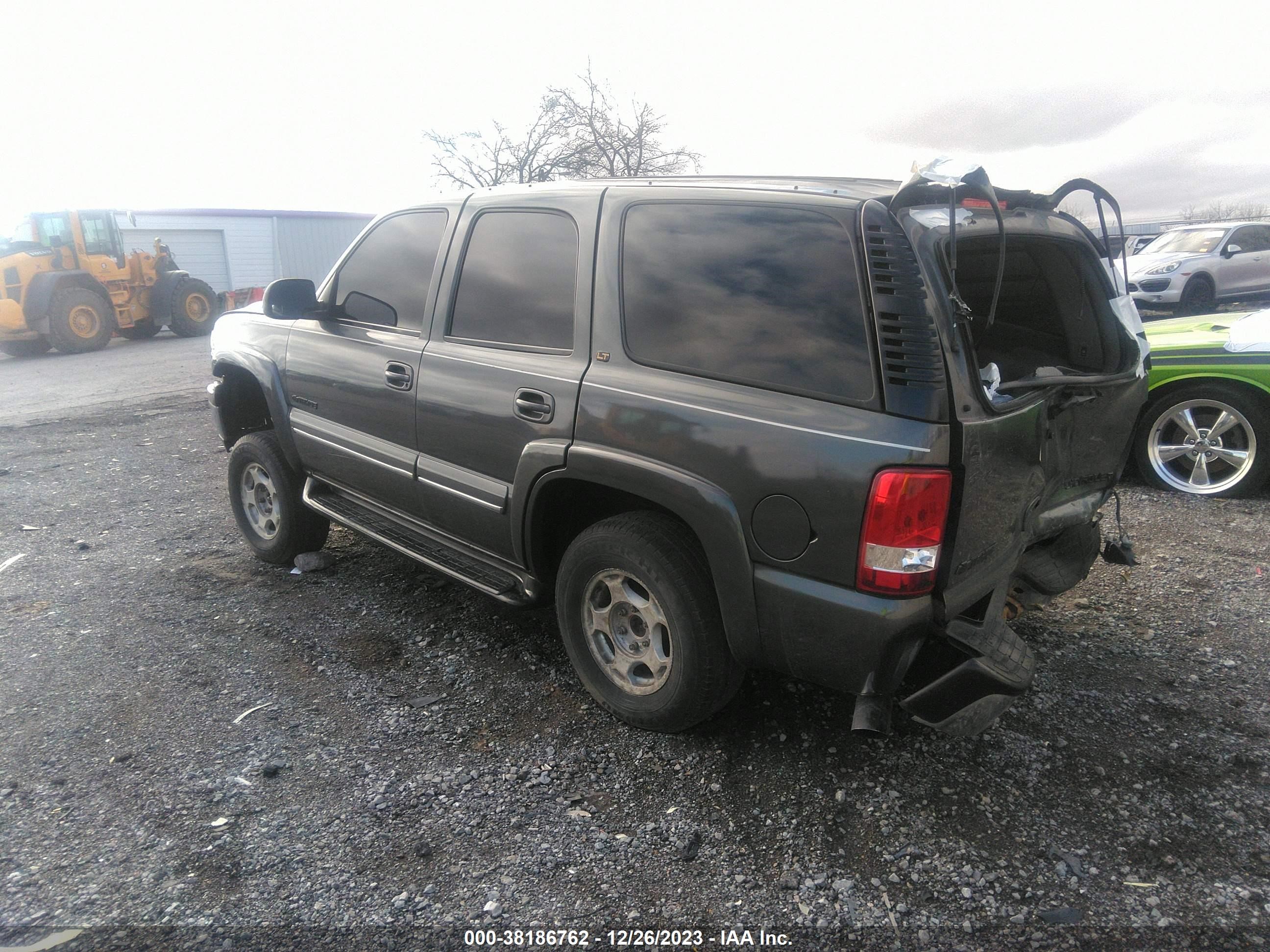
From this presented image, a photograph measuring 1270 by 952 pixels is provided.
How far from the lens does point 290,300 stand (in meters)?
4.05

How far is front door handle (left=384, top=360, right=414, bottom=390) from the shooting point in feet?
11.7

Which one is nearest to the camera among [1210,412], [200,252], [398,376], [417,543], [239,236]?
[398,376]

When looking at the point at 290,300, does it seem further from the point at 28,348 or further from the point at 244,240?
the point at 244,240

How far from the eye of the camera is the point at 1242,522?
5.05m

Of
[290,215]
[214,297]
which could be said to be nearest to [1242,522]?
[214,297]

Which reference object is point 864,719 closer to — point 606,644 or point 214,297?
point 606,644

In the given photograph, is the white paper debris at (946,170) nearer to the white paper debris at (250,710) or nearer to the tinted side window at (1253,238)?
the white paper debris at (250,710)

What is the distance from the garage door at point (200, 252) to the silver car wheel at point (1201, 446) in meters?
29.8

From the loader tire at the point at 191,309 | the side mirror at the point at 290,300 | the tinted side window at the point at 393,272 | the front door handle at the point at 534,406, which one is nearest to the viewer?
the front door handle at the point at 534,406

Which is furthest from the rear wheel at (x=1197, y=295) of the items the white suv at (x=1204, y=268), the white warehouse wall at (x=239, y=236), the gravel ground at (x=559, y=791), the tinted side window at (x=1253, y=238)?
the white warehouse wall at (x=239, y=236)

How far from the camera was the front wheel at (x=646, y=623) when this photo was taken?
2.74 meters

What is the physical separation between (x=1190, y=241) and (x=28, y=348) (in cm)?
2212

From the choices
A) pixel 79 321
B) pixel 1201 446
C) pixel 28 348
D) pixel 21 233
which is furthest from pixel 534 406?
pixel 21 233

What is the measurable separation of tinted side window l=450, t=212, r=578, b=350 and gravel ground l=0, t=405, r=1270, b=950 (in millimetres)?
1388
